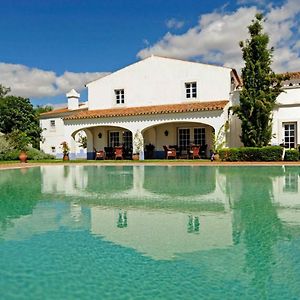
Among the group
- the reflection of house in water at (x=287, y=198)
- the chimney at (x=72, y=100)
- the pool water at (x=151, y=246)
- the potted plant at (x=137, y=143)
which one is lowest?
the pool water at (x=151, y=246)

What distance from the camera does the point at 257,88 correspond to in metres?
23.1

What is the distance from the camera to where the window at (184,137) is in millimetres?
27562

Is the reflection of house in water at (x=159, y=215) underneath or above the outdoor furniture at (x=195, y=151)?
underneath

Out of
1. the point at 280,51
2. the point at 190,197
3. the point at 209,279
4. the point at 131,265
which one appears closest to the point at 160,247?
the point at 131,265

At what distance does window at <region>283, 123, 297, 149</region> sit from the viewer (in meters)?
23.8

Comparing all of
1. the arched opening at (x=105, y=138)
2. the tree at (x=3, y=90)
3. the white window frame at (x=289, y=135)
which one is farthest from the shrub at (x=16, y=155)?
the tree at (x=3, y=90)

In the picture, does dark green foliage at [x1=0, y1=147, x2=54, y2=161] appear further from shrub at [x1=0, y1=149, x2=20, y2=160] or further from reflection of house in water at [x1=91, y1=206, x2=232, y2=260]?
reflection of house in water at [x1=91, y1=206, x2=232, y2=260]

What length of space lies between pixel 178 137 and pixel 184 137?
465 millimetres

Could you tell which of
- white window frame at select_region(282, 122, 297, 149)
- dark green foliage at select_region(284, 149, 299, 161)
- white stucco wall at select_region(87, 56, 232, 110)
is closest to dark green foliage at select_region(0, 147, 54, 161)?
white stucco wall at select_region(87, 56, 232, 110)

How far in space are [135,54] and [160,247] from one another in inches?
1092

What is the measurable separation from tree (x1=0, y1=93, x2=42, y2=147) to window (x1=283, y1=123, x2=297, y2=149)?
95.5 feet

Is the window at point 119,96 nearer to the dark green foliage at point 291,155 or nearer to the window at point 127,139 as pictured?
the window at point 127,139

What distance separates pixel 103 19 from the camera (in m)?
21.9

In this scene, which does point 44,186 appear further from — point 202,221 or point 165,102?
point 165,102
